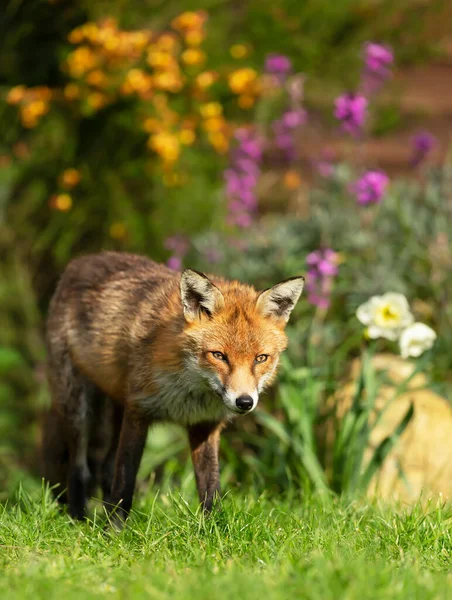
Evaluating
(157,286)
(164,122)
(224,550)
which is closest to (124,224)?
(164,122)

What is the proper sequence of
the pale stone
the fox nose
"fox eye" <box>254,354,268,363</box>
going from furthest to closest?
the pale stone, "fox eye" <box>254,354,268,363</box>, the fox nose

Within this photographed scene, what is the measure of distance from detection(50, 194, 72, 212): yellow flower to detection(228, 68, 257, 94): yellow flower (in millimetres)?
1811

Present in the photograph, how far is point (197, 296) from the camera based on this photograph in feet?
14.4

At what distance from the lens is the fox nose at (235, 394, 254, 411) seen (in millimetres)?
3959

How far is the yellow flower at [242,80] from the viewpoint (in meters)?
7.86

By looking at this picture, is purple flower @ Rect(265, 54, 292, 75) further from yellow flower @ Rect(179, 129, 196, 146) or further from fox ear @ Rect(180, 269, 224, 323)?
fox ear @ Rect(180, 269, 224, 323)

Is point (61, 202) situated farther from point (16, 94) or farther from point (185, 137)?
point (185, 137)

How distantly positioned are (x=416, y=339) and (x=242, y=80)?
339 centimetres

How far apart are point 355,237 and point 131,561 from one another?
13.6 feet

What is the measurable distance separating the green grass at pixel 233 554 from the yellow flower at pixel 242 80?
14.2 feet

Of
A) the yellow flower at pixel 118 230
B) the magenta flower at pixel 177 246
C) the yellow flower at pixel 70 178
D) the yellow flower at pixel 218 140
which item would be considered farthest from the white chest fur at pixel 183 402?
the yellow flower at pixel 218 140

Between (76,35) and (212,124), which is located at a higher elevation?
(76,35)

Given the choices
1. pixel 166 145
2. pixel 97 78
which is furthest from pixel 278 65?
pixel 97 78

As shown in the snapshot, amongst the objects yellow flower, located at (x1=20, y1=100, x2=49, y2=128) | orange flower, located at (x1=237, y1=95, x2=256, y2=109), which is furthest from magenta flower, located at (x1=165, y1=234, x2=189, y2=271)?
yellow flower, located at (x1=20, y1=100, x2=49, y2=128)
